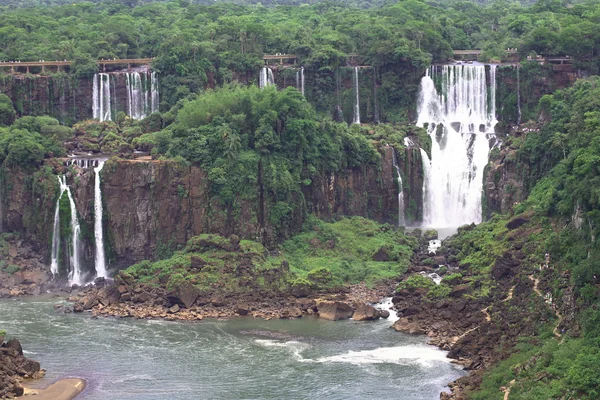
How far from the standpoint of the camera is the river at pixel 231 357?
6431cm

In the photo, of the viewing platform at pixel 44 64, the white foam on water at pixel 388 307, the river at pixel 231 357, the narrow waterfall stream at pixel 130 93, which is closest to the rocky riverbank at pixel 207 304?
the white foam on water at pixel 388 307

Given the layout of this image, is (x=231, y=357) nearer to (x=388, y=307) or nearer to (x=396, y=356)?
(x=396, y=356)

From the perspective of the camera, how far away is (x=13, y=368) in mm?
65125

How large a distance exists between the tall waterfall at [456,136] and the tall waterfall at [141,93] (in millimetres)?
17683

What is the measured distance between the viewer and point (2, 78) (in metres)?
96.8

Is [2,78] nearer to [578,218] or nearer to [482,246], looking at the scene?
[482,246]

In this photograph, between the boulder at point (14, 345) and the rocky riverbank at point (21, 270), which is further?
the rocky riverbank at point (21, 270)

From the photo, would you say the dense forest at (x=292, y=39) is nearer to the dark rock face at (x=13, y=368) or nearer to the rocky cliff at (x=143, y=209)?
the rocky cliff at (x=143, y=209)

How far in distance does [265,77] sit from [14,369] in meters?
39.8

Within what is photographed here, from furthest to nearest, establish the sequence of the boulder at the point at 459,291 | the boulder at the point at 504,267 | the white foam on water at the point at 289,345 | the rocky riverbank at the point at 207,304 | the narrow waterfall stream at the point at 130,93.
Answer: the narrow waterfall stream at the point at 130,93
the rocky riverbank at the point at 207,304
the boulder at the point at 504,267
the boulder at the point at 459,291
the white foam on water at the point at 289,345

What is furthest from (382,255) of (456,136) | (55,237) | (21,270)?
(21,270)

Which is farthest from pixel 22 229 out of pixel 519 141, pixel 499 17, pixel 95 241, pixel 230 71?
pixel 499 17

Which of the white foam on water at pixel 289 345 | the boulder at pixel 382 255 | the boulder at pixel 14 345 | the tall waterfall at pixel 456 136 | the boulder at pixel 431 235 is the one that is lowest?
the white foam on water at pixel 289 345

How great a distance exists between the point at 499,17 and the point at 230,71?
30.9 metres
